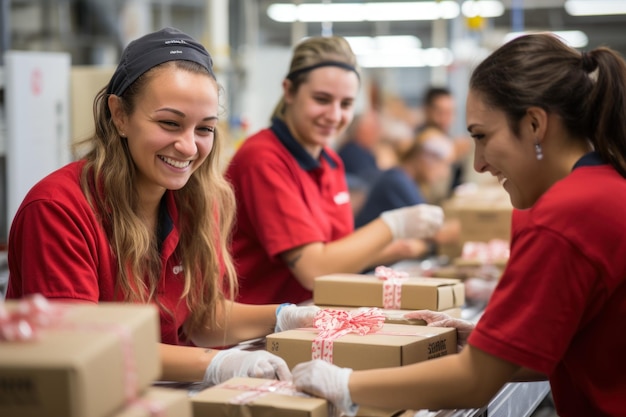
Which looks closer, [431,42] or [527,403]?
[527,403]

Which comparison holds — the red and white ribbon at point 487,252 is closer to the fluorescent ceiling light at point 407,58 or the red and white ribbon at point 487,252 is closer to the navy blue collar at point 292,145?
the navy blue collar at point 292,145

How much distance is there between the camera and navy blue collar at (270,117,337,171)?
9.44 ft

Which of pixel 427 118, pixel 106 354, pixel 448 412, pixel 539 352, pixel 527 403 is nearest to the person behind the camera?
pixel 106 354

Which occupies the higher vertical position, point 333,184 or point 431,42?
point 431,42

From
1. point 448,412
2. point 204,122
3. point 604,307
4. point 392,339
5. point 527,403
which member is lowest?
point 527,403

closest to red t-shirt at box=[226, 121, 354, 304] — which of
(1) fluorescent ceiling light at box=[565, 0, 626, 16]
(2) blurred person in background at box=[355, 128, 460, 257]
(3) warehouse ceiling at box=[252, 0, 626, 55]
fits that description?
(2) blurred person in background at box=[355, 128, 460, 257]

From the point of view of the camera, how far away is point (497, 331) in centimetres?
153

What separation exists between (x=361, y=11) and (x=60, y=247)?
987cm

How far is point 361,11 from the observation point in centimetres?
1119

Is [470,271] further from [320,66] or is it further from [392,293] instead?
→ [392,293]

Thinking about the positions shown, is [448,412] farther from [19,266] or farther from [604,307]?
[19,266]

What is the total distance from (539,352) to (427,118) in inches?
213

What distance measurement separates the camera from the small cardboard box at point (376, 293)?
230 cm

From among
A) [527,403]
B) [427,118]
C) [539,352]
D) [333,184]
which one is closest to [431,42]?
[427,118]
